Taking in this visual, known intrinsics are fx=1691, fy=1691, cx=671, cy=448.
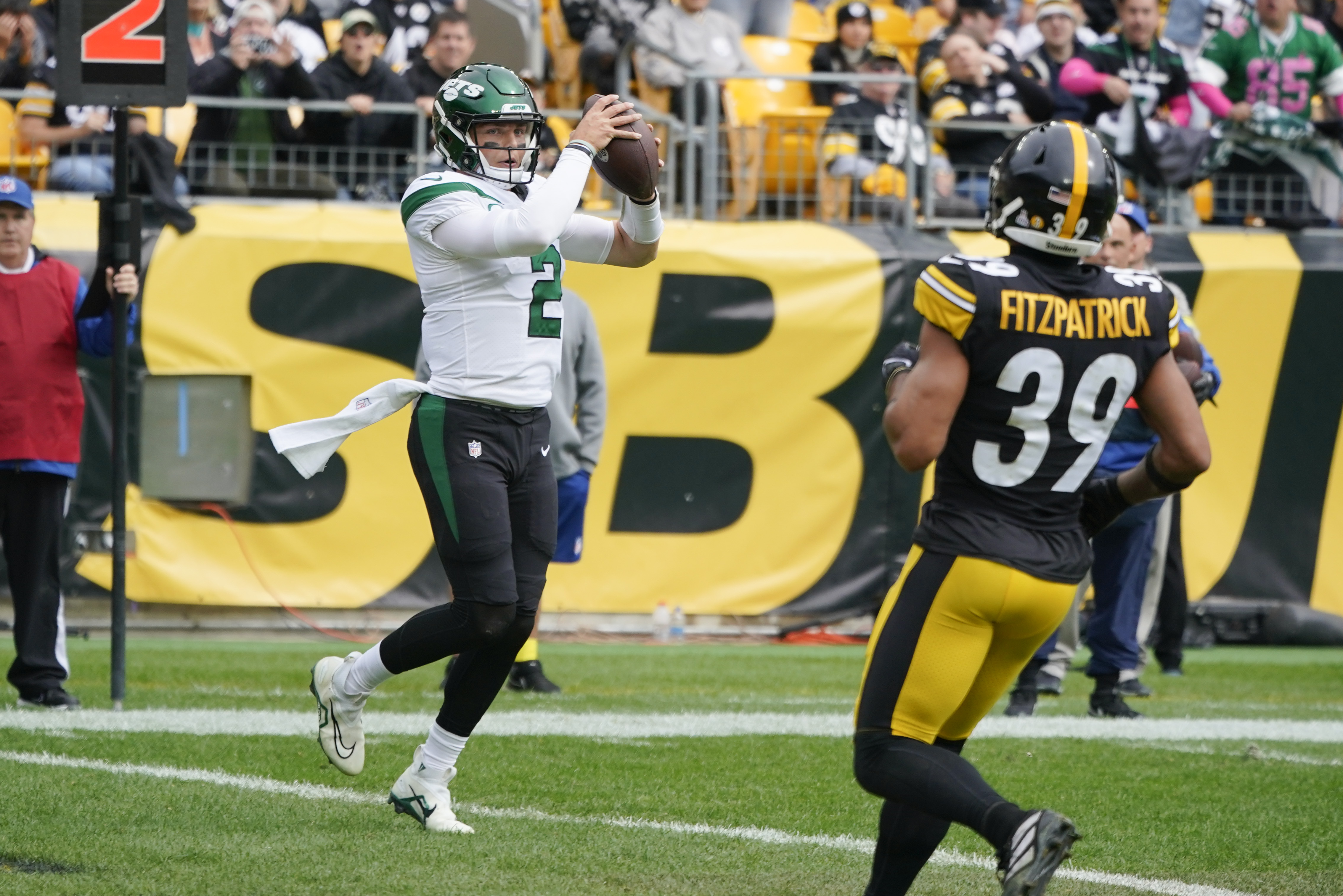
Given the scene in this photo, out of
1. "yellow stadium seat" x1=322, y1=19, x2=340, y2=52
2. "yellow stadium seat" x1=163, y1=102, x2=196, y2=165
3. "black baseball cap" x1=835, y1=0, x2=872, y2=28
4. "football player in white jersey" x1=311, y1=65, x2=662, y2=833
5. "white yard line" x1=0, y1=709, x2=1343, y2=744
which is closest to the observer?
"football player in white jersey" x1=311, y1=65, x2=662, y2=833

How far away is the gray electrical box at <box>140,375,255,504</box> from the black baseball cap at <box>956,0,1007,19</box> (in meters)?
5.44

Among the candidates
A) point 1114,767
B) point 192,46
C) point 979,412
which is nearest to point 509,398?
point 979,412

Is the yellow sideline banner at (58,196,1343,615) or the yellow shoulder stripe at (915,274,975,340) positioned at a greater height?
the yellow shoulder stripe at (915,274,975,340)

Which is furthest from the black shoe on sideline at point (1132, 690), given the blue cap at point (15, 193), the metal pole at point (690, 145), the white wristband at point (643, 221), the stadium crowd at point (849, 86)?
the blue cap at point (15, 193)

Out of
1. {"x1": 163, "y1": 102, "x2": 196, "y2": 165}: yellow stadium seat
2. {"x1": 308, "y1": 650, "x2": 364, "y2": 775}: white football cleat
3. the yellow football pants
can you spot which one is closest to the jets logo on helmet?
{"x1": 308, "y1": 650, "x2": 364, "y2": 775}: white football cleat

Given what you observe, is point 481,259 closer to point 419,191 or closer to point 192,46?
point 419,191

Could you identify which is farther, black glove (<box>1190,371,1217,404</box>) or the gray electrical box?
the gray electrical box

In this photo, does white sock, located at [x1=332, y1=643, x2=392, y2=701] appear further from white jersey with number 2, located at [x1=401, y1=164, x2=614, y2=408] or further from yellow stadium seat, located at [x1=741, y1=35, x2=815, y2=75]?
yellow stadium seat, located at [x1=741, y1=35, x2=815, y2=75]

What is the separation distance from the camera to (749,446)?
32.1 feet

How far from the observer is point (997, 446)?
3189 mm

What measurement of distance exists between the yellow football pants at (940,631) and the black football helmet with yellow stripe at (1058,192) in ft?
2.10

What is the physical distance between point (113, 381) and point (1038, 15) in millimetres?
6932

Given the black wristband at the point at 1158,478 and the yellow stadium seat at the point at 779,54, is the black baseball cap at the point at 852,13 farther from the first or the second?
the black wristband at the point at 1158,478

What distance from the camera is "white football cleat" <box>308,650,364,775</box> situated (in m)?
4.35
